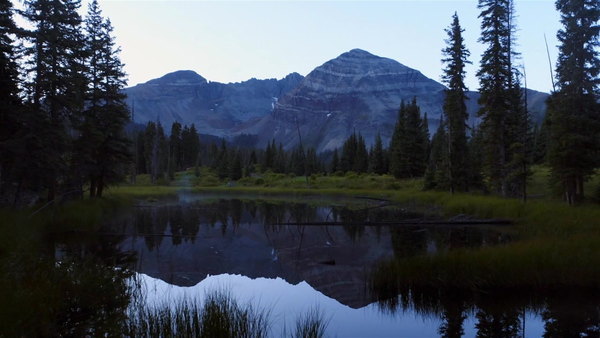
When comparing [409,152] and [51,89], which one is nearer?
[51,89]

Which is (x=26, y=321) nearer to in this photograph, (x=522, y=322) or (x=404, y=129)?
(x=522, y=322)

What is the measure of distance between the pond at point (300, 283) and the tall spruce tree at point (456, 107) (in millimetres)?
15301

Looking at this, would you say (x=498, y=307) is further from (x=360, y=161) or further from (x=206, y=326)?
(x=360, y=161)

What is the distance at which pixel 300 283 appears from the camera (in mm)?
12508

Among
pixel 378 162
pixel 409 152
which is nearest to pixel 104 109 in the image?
pixel 409 152

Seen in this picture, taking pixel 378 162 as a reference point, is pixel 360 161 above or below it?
above

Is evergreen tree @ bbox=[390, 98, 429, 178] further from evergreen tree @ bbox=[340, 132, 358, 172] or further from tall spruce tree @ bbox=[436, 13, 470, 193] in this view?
evergreen tree @ bbox=[340, 132, 358, 172]

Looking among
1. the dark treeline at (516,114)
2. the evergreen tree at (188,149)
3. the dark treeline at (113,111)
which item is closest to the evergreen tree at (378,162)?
the dark treeline at (516,114)

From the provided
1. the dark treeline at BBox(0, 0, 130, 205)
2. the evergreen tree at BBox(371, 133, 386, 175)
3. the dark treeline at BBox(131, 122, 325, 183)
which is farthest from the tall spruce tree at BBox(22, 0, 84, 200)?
the evergreen tree at BBox(371, 133, 386, 175)

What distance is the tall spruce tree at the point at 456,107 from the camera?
36281 millimetres

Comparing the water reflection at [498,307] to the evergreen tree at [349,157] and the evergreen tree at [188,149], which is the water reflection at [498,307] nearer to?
the evergreen tree at [349,157]

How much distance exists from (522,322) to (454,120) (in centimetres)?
3089

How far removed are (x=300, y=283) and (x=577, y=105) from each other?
68.6 ft

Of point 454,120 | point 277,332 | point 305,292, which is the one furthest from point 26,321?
point 454,120
